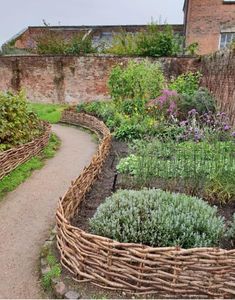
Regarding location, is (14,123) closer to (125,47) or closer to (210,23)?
(125,47)

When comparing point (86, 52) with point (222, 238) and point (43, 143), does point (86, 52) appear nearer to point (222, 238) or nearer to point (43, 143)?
point (43, 143)

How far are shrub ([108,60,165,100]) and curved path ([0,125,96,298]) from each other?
3.85 metres


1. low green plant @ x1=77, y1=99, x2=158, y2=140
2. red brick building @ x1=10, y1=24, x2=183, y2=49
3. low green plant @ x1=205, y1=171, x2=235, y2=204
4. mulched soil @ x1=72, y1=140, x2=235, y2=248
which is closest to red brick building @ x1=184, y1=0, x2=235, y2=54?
red brick building @ x1=10, y1=24, x2=183, y2=49

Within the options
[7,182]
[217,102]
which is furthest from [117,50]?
[7,182]

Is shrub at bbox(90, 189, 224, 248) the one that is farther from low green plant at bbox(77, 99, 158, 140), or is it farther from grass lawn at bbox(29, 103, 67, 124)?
grass lawn at bbox(29, 103, 67, 124)

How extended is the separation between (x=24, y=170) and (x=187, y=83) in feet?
27.0

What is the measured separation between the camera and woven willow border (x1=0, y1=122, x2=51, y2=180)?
5996 millimetres

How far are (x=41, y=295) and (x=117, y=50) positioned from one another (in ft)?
46.5

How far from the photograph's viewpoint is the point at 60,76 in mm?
15695

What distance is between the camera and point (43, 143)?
8.32m

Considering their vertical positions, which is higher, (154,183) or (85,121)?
(154,183)

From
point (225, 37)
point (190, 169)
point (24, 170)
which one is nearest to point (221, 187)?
point (190, 169)

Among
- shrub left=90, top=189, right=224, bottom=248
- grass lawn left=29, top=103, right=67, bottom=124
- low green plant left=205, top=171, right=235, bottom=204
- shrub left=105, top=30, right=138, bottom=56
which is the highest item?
shrub left=105, top=30, right=138, bottom=56

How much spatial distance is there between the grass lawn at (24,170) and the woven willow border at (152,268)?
2779 millimetres
